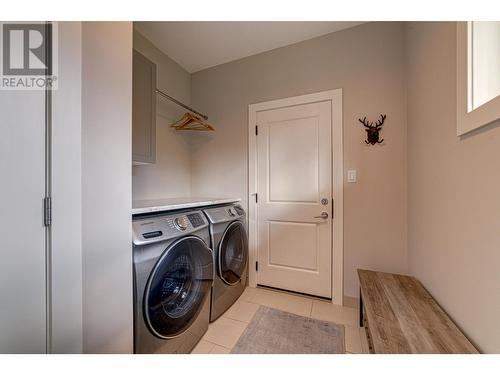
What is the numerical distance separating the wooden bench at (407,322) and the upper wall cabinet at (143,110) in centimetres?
184

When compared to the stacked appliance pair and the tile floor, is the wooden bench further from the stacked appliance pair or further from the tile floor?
the stacked appliance pair

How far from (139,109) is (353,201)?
6.67 ft

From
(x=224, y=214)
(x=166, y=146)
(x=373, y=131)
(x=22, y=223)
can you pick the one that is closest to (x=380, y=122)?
(x=373, y=131)

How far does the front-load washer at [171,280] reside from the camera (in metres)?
1.00

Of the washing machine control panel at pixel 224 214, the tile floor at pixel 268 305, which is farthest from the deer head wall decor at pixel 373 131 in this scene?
the tile floor at pixel 268 305

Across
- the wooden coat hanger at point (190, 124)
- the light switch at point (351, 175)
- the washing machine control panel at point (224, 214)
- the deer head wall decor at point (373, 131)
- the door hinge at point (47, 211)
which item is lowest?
the washing machine control panel at point (224, 214)

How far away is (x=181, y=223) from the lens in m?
1.25

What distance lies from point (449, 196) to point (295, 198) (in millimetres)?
1205

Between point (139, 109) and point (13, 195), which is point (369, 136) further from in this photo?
point (13, 195)

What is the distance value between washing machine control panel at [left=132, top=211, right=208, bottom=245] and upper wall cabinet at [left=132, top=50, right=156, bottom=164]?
589 millimetres


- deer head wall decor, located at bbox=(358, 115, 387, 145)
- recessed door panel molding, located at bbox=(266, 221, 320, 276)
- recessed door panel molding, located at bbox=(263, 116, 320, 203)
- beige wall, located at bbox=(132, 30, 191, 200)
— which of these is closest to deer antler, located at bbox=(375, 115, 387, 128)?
deer head wall decor, located at bbox=(358, 115, 387, 145)

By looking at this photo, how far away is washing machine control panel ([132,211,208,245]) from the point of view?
1017mm

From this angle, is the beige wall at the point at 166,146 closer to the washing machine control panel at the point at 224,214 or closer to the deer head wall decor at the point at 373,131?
the washing machine control panel at the point at 224,214
